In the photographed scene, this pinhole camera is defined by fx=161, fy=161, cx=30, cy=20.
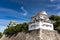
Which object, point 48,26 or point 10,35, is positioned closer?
point 48,26

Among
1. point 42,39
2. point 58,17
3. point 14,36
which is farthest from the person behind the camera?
point 58,17

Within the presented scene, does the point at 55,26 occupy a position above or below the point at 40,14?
below

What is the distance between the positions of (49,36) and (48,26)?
3147mm

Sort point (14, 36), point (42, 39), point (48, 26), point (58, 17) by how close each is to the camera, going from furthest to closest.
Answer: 1. point (58, 17)
2. point (14, 36)
3. point (48, 26)
4. point (42, 39)

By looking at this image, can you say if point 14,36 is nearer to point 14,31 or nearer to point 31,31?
point 14,31

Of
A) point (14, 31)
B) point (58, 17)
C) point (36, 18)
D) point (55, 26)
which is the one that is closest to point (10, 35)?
point (14, 31)

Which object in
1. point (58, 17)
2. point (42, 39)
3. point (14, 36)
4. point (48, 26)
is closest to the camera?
point (42, 39)

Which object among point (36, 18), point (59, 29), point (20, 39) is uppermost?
point (36, 18)

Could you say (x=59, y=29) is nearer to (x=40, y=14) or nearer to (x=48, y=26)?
(x=48, y=26)

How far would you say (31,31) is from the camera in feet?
135

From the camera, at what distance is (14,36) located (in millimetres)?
45688

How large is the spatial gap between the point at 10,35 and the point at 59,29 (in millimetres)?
15184

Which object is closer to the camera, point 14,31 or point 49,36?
point 49,36

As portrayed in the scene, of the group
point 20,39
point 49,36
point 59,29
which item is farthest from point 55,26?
point 20,39
